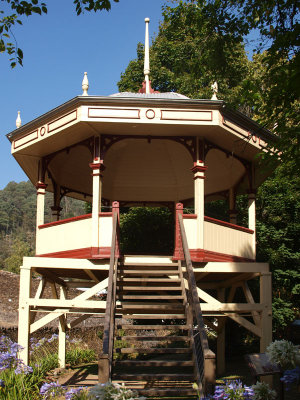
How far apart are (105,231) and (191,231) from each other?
69.7 inches

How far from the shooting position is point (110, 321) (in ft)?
24.0

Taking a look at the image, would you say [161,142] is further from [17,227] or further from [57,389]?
[17,227]

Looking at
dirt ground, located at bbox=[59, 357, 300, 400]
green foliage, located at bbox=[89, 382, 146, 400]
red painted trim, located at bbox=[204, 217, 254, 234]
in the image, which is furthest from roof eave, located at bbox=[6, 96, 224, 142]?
green foliage, located at bbox=[89, 382, 146, 400]

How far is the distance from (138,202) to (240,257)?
6094mm

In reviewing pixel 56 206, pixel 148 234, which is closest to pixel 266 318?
pixel 56 206

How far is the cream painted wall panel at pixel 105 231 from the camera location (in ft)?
32.9

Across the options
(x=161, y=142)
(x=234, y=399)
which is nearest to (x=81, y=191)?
(x=161, y=142)

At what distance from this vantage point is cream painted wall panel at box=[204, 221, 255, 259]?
1034 cm

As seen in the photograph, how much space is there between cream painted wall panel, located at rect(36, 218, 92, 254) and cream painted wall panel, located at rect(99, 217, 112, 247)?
9.9 inches

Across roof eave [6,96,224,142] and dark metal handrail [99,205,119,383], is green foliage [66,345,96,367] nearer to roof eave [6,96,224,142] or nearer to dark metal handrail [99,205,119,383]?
dark metal handrail [99,205,119,383]

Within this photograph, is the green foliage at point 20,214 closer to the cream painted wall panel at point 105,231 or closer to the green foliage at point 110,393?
the cream painted wall panel at point 105,231

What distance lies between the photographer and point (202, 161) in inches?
417

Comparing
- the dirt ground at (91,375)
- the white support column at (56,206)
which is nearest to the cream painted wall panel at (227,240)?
the dirt ground at (91,375)

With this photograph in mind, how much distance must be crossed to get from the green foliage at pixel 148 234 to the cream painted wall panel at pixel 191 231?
8363 mm
